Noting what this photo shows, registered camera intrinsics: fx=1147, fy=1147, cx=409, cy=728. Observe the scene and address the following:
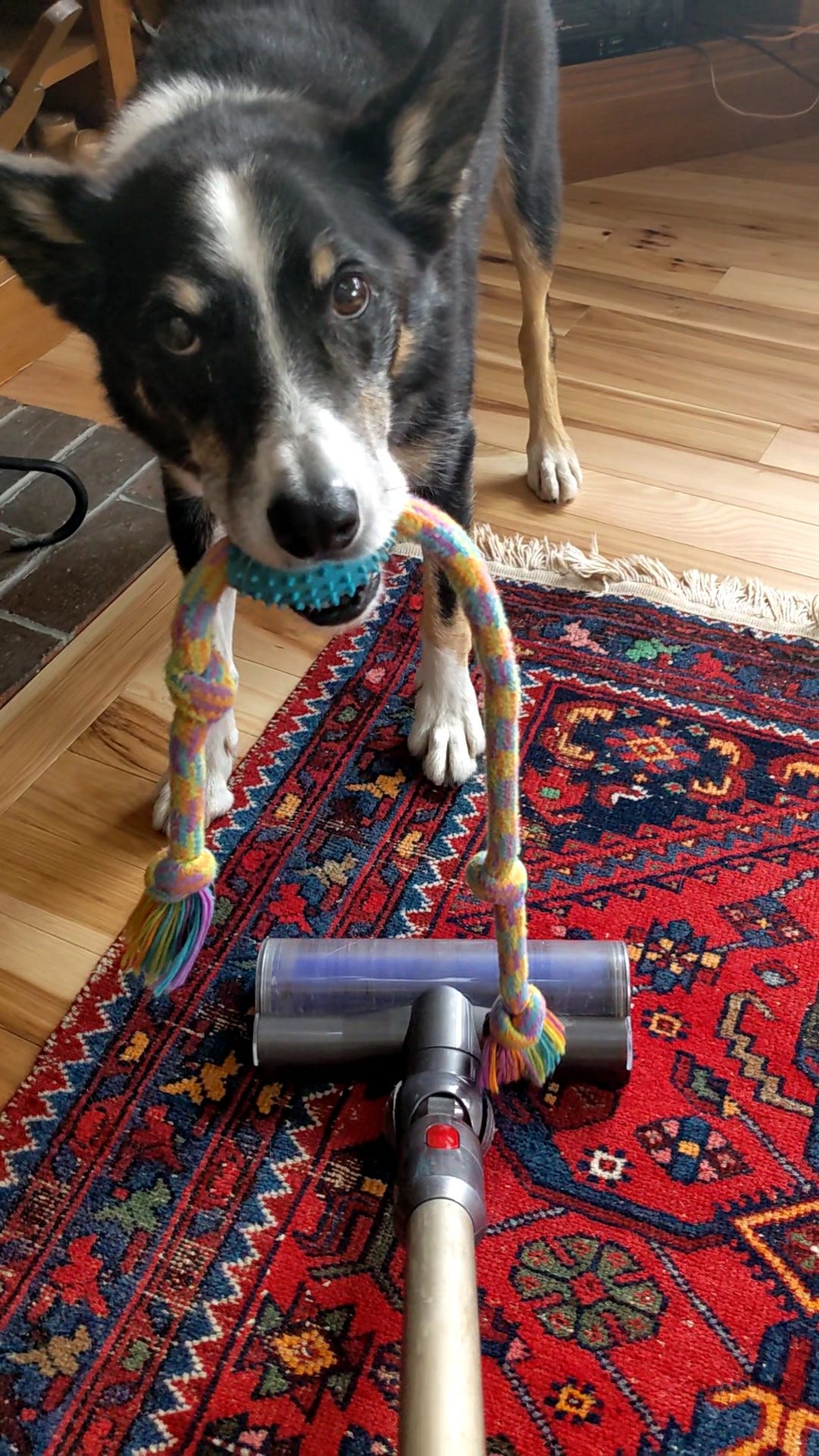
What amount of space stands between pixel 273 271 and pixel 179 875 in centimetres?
53

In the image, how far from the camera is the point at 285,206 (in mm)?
1025

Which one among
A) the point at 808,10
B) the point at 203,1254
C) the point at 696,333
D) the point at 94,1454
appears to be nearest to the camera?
the point at 94,1454

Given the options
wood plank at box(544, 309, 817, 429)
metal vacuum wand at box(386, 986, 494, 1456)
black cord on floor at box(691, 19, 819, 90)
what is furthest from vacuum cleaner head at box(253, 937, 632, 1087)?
black cord on floor at box(691, 19, 819, 90)

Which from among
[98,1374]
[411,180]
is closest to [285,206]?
[411,180]

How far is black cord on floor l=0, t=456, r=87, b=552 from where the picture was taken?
195cm

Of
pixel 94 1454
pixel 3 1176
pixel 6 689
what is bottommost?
pixel 94 1454

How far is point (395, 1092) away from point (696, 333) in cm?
185

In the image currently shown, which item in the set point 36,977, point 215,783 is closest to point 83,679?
point 215,783

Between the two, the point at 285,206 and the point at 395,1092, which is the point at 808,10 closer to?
the point at 285,206

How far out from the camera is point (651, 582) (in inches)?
72.0

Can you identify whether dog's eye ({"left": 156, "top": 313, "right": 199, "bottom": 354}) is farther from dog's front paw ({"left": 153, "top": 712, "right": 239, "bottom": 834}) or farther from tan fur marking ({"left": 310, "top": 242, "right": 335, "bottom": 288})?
dog's front paw ({"left": 153, "top": 712, "right": 239, "bottom": 834})

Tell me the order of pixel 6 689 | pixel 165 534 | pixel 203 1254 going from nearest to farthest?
pixel 203 1254, pixel 6 689, pixel 165 534

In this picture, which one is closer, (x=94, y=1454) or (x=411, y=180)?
(x=94, y=1454)

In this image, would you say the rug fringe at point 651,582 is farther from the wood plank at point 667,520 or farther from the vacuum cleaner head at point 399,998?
the vacuum cleaner head at point 399,998
